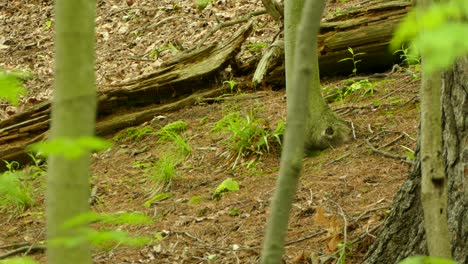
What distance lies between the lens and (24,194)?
6746mm

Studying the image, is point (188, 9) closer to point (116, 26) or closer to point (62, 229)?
point (116, 26)

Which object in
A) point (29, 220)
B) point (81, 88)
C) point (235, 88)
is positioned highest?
point (81, 88)

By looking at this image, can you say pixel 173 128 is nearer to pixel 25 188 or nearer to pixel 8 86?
pixel 25 188

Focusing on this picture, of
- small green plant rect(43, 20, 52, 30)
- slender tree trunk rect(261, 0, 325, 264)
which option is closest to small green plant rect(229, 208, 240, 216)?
slender tree trunk rect(261, 0, 325, 264)

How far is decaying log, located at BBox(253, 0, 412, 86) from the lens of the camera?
24.8 ft

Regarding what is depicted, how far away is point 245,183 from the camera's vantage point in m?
6.16

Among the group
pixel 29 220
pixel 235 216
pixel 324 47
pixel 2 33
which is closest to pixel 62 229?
pixel 235 216

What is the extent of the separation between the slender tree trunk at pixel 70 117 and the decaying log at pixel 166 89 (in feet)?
19.7

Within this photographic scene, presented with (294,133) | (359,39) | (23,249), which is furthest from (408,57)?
(294,133)

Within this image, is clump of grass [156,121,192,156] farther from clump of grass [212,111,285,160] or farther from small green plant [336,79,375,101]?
small green plant [336,79,375,101]

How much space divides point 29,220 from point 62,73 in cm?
474

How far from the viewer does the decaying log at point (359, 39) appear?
7570mm

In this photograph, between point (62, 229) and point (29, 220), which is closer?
point (62, 229)

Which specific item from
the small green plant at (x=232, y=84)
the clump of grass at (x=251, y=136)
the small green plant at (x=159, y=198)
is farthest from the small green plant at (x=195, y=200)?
the small green plant at (x=232, y=84)
